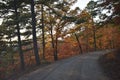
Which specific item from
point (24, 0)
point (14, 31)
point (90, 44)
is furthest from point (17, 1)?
point (90, 44)

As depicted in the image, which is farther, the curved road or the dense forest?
the dense forest

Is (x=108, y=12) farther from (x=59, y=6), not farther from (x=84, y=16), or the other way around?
(x=84, y=16)

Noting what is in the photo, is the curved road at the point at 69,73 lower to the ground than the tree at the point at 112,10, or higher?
lower

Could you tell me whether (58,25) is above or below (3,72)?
above

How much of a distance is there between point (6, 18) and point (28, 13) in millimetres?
3104

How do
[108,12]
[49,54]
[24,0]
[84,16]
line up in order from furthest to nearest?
1. [49,54]
2. [84,16]
3. [24,0]
4. [108,12]

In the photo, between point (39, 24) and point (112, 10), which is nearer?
point (112, 10)

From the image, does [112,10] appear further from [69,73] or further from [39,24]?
[39,24]

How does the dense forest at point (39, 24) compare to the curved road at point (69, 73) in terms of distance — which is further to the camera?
the dense forest at point (39, 24)

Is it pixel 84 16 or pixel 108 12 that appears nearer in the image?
pixel 108 12

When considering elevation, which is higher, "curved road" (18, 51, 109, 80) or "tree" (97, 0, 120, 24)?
"tree" (97, 0, 120, 24)

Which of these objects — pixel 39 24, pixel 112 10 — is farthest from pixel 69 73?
pixel 39 24

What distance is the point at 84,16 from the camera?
50531 mm

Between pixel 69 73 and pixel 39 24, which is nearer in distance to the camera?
pixel 69 73
